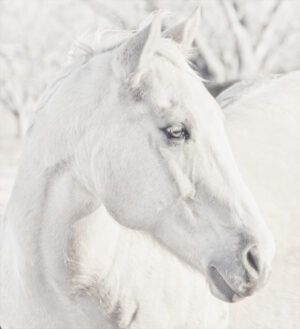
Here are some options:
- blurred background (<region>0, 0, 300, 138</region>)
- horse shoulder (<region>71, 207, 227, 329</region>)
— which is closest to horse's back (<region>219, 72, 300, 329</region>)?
horse shoulder (<region>71, 207, 227, 329</region>)

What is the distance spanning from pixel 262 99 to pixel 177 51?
1596 mm

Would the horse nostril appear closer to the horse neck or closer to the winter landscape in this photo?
the horse neck

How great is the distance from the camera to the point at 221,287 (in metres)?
2.47

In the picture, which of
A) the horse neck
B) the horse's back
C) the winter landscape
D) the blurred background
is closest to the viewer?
the horse neck

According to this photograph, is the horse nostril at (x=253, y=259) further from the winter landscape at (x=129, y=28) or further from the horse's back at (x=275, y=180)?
the winter landscape at (x=129, y=28)

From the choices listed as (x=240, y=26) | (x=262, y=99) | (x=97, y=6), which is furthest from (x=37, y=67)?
(x=262, y=99)

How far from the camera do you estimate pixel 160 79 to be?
8.36 feet

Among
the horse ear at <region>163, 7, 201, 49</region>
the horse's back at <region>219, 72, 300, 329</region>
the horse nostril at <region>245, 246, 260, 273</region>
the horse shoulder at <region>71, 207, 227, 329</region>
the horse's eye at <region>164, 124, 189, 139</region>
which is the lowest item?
the horse's back at <region>219, 72, 300, 329</region>

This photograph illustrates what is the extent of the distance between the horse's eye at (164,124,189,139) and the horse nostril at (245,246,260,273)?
1.24ft

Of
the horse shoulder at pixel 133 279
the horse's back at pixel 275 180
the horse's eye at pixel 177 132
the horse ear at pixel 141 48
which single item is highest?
the horse ear at pixel 141 48

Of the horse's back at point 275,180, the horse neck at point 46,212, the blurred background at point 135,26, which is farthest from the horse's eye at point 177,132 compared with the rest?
the blurred background at point 135,26

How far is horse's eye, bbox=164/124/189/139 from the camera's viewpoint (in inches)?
→ 97.3

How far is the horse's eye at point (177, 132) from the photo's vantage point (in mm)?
2473

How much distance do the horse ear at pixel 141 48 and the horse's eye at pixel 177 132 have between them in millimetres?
208
